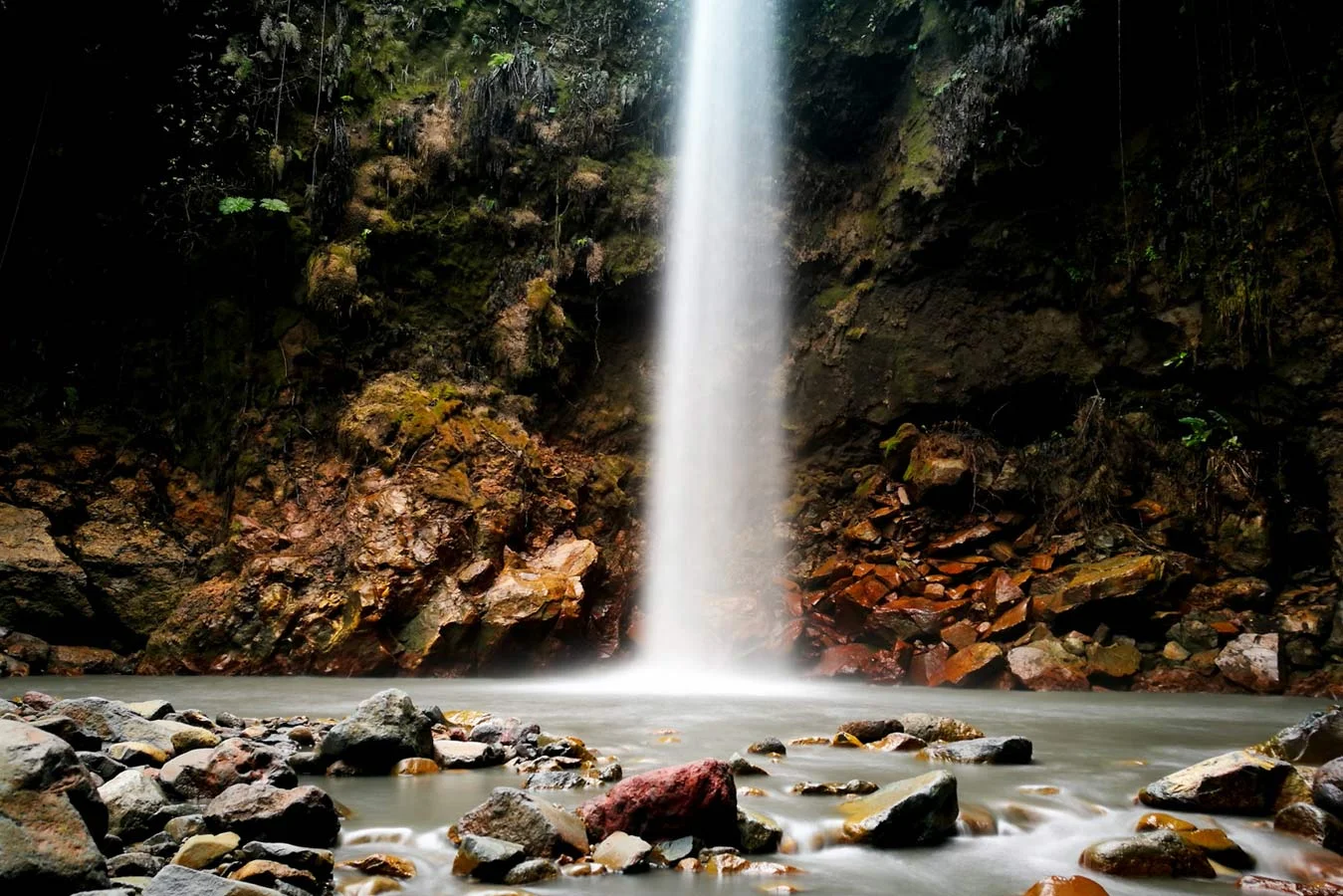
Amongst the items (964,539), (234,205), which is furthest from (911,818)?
(234,205)

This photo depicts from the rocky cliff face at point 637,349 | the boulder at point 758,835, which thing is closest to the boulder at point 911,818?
the boulder at point 758,835

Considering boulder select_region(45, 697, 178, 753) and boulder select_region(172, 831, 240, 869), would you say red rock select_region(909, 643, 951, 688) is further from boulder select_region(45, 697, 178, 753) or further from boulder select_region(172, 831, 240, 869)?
boulder select_region(172, 831, 240, 869)

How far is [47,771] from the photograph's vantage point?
2.34m

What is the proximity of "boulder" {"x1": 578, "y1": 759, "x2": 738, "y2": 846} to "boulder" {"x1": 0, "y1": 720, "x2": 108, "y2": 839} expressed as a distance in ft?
5.26

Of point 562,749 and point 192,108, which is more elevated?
point 192,108

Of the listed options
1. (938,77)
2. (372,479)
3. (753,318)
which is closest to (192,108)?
(372,479)

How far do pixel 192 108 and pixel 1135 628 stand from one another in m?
14.8

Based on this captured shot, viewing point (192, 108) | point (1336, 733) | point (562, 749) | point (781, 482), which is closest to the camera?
point (1336, 733)

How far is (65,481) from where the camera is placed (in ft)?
34.1

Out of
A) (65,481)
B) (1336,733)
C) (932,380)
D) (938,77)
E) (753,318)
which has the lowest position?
(1336,733)

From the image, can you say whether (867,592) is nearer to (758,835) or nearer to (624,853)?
(758,835)

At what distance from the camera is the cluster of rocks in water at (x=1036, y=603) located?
28.5ft

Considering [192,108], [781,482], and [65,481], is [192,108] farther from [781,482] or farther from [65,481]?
[781,482]

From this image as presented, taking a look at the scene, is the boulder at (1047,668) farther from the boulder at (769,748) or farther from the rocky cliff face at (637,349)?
the boulder at (769,748)
